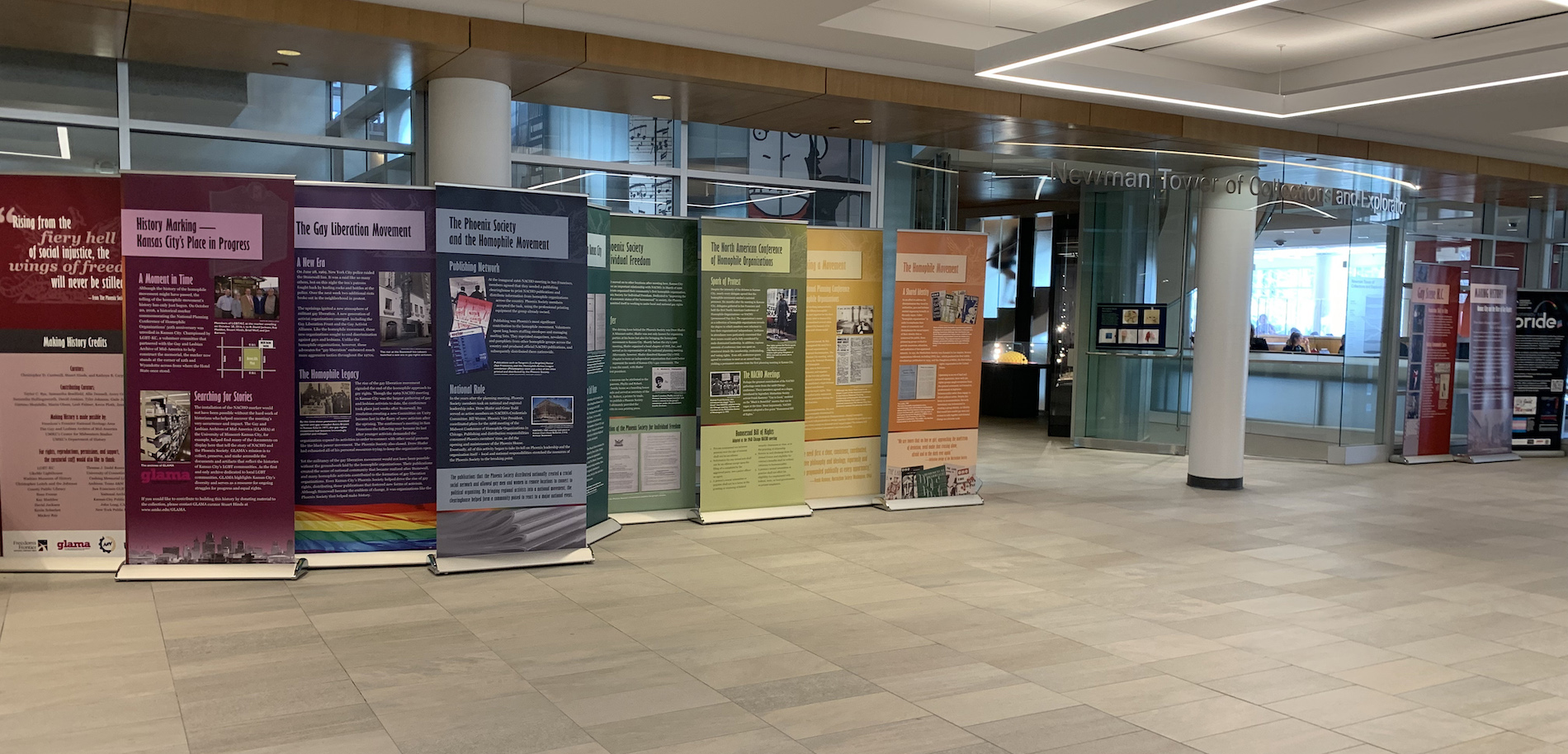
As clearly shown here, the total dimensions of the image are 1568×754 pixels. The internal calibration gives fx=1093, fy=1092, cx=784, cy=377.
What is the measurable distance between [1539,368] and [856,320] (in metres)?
10.6

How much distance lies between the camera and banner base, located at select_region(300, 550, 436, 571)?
670cm

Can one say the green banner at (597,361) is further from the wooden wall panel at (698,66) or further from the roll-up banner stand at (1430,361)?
the roll-up banner stand at (1430,361)

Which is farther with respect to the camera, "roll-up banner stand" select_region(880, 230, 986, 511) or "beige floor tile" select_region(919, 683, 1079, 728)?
"roll-up banner stand" select_region(880, 230, 986, 511)

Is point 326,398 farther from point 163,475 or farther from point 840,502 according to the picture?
point 840,502

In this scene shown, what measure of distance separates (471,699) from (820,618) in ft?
6.68

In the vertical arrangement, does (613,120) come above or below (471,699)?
above

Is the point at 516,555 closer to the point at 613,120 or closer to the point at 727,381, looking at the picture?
the point at 727,381

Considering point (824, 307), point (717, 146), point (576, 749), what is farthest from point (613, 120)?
point (576, 749)

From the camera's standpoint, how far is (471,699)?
455cm

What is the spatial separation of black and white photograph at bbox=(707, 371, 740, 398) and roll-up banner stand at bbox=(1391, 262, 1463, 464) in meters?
9.25

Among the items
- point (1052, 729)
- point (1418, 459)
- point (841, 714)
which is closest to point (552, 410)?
point (841, 714)

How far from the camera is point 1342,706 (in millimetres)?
4754

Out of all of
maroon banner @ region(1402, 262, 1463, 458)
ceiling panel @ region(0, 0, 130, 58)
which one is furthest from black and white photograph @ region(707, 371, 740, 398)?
maroon banner @ region(1402, 262, 1463, 458)

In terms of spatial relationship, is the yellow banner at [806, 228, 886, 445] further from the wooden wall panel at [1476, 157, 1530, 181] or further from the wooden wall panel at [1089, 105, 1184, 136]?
the wooden wall panel at [1476, 157, 1530, 181]
